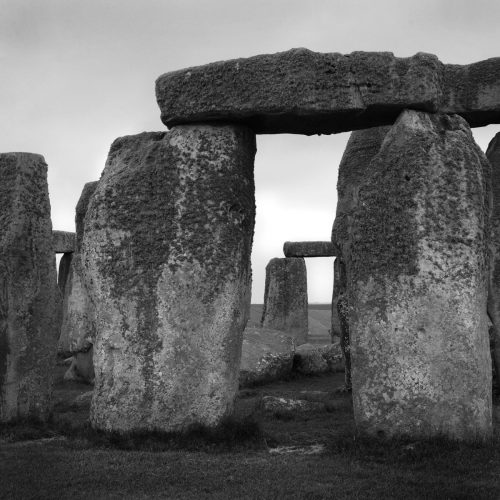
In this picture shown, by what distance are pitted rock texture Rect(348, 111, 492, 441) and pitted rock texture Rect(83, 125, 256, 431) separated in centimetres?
120

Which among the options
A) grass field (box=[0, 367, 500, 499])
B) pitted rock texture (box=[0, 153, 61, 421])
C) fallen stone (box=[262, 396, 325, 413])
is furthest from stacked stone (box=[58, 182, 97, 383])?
grass field (box=[0, 367, 500, 499])

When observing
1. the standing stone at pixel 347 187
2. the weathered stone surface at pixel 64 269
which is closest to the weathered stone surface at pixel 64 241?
the weathered stone surface at pixel 64 269

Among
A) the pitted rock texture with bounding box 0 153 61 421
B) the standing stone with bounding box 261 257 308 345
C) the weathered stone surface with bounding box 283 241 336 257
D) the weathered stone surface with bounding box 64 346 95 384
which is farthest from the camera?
the weathered stone surface with bounding box 283 241 336 257

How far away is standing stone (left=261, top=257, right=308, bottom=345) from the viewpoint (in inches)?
786

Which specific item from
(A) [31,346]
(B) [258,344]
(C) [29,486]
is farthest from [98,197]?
(B) [258,344]

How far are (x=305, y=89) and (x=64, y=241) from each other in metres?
13.5

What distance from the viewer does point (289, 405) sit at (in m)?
9.12

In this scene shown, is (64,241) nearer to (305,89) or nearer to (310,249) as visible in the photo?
(310,249)

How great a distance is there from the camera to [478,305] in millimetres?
6508

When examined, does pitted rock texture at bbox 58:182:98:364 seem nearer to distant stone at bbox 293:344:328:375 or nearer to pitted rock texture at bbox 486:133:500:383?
distant stone at bbox 293:344:328:375

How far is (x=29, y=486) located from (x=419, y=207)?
12.6ft

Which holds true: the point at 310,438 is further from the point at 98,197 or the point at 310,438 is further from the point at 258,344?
the point at 258,344

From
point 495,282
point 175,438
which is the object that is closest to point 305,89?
point 175,438

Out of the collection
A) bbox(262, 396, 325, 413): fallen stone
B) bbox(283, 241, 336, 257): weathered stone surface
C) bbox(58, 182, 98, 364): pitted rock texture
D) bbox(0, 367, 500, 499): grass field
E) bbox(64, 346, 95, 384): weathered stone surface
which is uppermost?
bbox(283, 241, 336, 257): weathered stone surface
